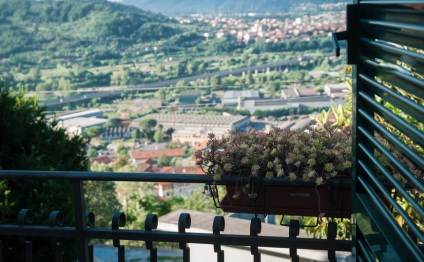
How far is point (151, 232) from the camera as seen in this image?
191cm

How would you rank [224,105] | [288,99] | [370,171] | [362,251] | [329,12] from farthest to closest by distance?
1. [329,12]
2. [224,105]
3. [288,99]
4. [362,251]
5. [370,171]

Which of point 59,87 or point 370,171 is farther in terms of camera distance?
point 59,87

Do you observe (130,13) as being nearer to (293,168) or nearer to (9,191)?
(9,191)

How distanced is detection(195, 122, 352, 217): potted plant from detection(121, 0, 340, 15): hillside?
31.3 m

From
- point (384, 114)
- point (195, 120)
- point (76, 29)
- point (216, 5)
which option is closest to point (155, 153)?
point (195, 120)

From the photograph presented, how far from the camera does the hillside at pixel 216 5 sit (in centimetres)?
3403

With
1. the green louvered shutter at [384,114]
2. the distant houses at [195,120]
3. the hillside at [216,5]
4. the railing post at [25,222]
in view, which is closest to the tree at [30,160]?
the railing post at [25,222]

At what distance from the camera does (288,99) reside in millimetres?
26297

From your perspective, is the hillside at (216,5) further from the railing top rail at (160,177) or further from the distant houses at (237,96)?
the railing top rail at (160,177)

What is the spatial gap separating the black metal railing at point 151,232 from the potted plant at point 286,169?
0.04 meters

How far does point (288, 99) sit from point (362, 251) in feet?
82.2

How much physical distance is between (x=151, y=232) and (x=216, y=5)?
36840 mm

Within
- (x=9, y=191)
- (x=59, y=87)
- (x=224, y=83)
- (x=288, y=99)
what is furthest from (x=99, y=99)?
(x=9, y=191)

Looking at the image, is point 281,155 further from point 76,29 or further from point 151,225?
point 76,29
